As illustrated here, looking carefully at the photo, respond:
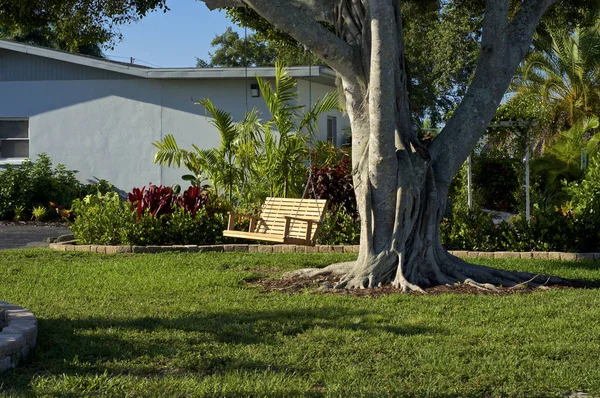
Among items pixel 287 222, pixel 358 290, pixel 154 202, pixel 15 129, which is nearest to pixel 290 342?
pixel 358 290

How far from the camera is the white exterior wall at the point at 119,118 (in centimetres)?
1991

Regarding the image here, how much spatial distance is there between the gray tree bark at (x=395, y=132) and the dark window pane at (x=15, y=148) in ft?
42.3

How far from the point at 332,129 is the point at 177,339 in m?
15.3

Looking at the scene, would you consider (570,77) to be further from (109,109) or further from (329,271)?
(329,271)

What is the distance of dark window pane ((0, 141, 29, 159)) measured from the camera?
70.2 feet

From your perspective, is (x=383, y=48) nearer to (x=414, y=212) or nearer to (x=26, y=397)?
(x=414, y=212)

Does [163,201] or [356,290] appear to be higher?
[163,201]

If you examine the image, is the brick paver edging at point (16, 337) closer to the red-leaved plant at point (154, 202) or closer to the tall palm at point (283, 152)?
the red-leaved plant at point (154, 202)

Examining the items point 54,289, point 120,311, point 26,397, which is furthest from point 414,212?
point 26,397

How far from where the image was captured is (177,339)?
6500 mm

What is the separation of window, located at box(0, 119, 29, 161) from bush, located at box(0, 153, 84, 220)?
3.44ft

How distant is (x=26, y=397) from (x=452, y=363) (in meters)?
2.86

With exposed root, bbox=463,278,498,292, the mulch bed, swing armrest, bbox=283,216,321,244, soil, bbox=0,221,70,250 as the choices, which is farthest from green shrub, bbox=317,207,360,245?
soil, bbox=0,221,70,250

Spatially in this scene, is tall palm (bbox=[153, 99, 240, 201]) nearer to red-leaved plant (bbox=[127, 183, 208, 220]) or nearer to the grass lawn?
red-leaved plant (bbox=[127, 183, 208, 220])
